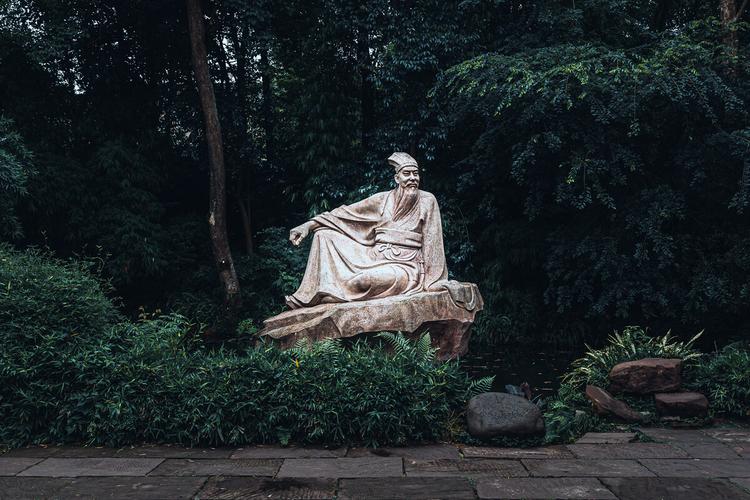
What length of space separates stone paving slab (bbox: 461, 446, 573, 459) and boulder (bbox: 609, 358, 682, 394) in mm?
1152

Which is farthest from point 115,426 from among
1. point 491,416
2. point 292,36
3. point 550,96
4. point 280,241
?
point 292,36

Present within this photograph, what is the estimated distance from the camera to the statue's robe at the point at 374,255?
6.16 meters

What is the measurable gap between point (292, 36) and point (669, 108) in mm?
7202

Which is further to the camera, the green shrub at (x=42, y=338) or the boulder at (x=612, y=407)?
the boulder at (x=612, y=407)

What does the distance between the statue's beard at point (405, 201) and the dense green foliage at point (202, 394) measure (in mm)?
2036

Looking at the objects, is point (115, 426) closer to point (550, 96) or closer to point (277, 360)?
point (277, 360)

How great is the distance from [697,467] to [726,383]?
1.50 m

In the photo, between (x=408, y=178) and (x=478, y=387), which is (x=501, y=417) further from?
(x=408, y=178)

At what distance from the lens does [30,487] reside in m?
3.46

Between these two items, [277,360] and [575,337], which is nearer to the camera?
[277,360]

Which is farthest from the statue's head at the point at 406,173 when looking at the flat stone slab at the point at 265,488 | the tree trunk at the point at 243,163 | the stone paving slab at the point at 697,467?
the tree trunk at the point at 243,163

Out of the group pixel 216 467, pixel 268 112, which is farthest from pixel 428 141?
pixel 216 467

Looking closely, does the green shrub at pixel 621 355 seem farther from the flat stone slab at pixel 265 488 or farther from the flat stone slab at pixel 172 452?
the flat stone slab at pixel 172 452

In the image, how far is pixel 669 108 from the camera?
27.9ft
